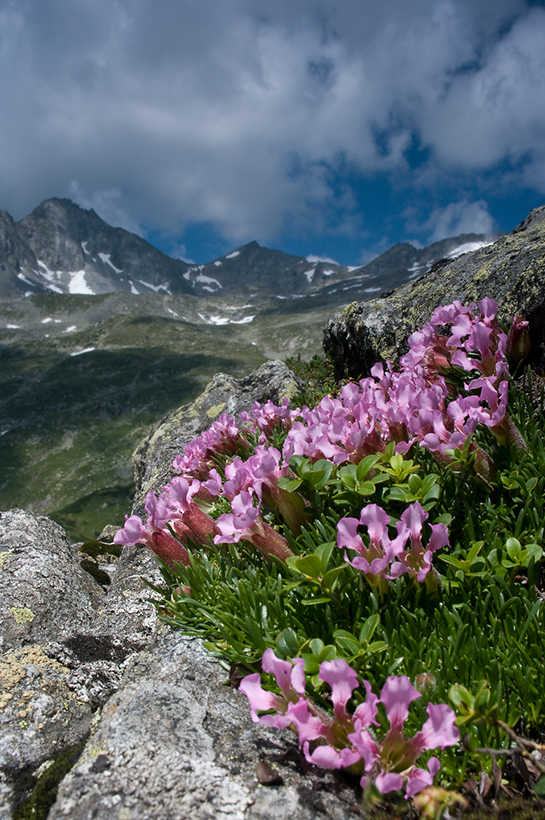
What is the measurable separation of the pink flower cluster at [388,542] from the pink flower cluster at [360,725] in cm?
59

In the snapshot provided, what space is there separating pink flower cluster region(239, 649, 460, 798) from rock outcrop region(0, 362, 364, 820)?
10.0 inches

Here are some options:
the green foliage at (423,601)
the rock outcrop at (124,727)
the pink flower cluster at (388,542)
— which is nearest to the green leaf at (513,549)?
the green foliage at (423,601)

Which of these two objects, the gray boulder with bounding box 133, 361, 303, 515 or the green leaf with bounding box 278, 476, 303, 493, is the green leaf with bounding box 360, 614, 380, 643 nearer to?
the green leaf with bounding box 278, 476, 303, 493

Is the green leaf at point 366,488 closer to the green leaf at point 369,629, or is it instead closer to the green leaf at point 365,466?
the green leaf at point 365,466

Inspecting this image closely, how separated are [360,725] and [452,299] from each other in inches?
209

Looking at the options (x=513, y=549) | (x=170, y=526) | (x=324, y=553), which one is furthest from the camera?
(x=170, y=526)

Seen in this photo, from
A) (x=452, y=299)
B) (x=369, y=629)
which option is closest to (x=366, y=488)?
(x=369, y=629)

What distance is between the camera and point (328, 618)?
2328mm

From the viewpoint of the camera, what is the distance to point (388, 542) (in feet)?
7.23

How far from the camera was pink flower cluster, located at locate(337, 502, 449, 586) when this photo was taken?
2123mm

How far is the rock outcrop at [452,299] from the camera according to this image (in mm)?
4504

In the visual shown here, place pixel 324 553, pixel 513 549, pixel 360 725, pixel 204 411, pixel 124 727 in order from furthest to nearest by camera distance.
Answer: pixel 204 411 → pixel 513 549 → pixel 324 553 → pixel 124 727 → pixel 360 725

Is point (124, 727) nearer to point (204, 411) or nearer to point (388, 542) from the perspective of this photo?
point (388, 542)

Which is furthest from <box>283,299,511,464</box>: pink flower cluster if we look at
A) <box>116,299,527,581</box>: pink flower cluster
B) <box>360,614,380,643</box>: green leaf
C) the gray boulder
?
the gray boulder
